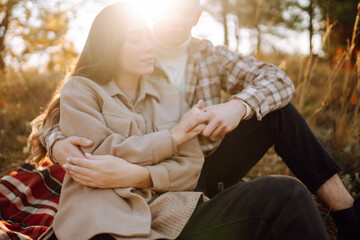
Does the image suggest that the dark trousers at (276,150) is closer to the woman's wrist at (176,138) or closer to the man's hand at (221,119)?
the man's hand at (221,119)

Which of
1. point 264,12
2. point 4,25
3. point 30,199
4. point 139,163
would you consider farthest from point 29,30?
point 264,12

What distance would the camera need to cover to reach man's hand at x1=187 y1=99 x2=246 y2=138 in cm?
144

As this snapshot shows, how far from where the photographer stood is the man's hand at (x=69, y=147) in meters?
1.35

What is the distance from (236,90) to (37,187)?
1.55 meters

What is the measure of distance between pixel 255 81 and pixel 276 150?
40cm

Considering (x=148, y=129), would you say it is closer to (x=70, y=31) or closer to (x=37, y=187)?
(x=37, y=187)

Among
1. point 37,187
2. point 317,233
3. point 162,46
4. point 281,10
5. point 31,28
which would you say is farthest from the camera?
point 281,10

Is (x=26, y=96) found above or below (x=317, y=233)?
below

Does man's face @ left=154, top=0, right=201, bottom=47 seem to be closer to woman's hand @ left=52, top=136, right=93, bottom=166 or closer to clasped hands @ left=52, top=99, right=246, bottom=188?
clasped hands @ left=52, top=99, right=246, bottom=188

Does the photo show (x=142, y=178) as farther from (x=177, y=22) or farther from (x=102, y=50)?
(x=177, y=22)

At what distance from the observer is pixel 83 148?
1.37 metres

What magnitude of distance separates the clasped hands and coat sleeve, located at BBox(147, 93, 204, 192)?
0.05m

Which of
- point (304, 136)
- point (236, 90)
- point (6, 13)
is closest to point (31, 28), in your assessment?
point (6, 13)

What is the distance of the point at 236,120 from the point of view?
Result: 150 centimetres
